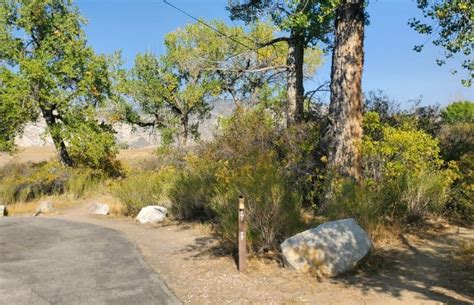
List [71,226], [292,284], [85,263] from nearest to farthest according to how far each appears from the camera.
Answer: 1. [292,284]
2. [85,263]
3. [71,226]

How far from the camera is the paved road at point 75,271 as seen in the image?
6.39m

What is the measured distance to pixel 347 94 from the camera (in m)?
10.5

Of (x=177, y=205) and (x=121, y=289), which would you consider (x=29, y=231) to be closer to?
(x=177, y=205)

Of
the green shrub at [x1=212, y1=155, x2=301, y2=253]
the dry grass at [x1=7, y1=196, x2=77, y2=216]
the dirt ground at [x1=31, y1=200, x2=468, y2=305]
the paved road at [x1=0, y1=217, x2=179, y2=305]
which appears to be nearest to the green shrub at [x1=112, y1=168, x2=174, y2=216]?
the paved road at [x1=0, y1=217, x2=179, y2=305]

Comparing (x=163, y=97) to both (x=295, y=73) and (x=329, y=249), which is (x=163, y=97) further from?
(x=329, y=249)

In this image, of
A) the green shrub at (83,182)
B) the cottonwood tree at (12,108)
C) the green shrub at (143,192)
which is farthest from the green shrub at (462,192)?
the cottonwood tree at (12,108)

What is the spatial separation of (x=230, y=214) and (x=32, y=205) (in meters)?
15.9

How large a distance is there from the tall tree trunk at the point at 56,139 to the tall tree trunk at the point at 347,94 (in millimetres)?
17380

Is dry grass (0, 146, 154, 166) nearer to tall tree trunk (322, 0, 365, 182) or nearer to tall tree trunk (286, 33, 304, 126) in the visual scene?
tall tree trunk (286, 33, 304, 126)

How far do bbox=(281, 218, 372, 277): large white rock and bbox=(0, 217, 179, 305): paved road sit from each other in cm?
193

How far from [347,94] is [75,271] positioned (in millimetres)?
6354

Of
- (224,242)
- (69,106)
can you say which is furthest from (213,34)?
(224,242)

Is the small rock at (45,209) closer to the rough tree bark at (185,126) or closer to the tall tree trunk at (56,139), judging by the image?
the tall tree trunk at (56,139)

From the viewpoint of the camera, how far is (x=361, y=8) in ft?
35.1
